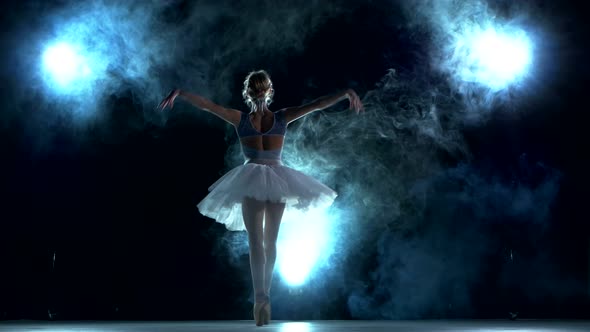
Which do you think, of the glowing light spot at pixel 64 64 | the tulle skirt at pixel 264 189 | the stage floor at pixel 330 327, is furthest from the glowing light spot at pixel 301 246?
the glowing light spot at pixel 64 64

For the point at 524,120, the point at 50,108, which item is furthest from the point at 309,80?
the point at 50,108

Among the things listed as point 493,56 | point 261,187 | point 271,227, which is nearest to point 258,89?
point 261,187

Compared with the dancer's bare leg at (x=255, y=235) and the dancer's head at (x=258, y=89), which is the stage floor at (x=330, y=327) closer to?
the dancer's bare leg at (x=255, y=235)

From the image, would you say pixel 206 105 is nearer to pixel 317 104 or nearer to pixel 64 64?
pixel 317 104

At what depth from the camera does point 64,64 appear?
255 inches

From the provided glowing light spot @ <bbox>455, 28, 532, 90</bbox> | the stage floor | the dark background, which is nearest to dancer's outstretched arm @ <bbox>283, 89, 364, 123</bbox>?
the stage floor

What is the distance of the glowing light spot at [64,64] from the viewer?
21.2 ft

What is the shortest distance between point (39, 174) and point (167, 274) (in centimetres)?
153

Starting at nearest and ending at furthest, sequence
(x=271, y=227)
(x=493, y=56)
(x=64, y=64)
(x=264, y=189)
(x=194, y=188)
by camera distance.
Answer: (x=264, y=189)
(x=271, y=227)
(x=493, y=56)
(x=64, y=64)
(x=194, y=188)

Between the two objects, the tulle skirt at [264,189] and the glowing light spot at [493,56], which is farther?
the glowing light spot at [493,56]

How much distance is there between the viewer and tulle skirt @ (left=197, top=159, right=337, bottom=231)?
4.40m

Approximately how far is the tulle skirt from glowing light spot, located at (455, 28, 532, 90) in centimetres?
235

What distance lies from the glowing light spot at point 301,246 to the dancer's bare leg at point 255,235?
1.97 meters

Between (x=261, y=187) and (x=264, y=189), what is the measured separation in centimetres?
2
